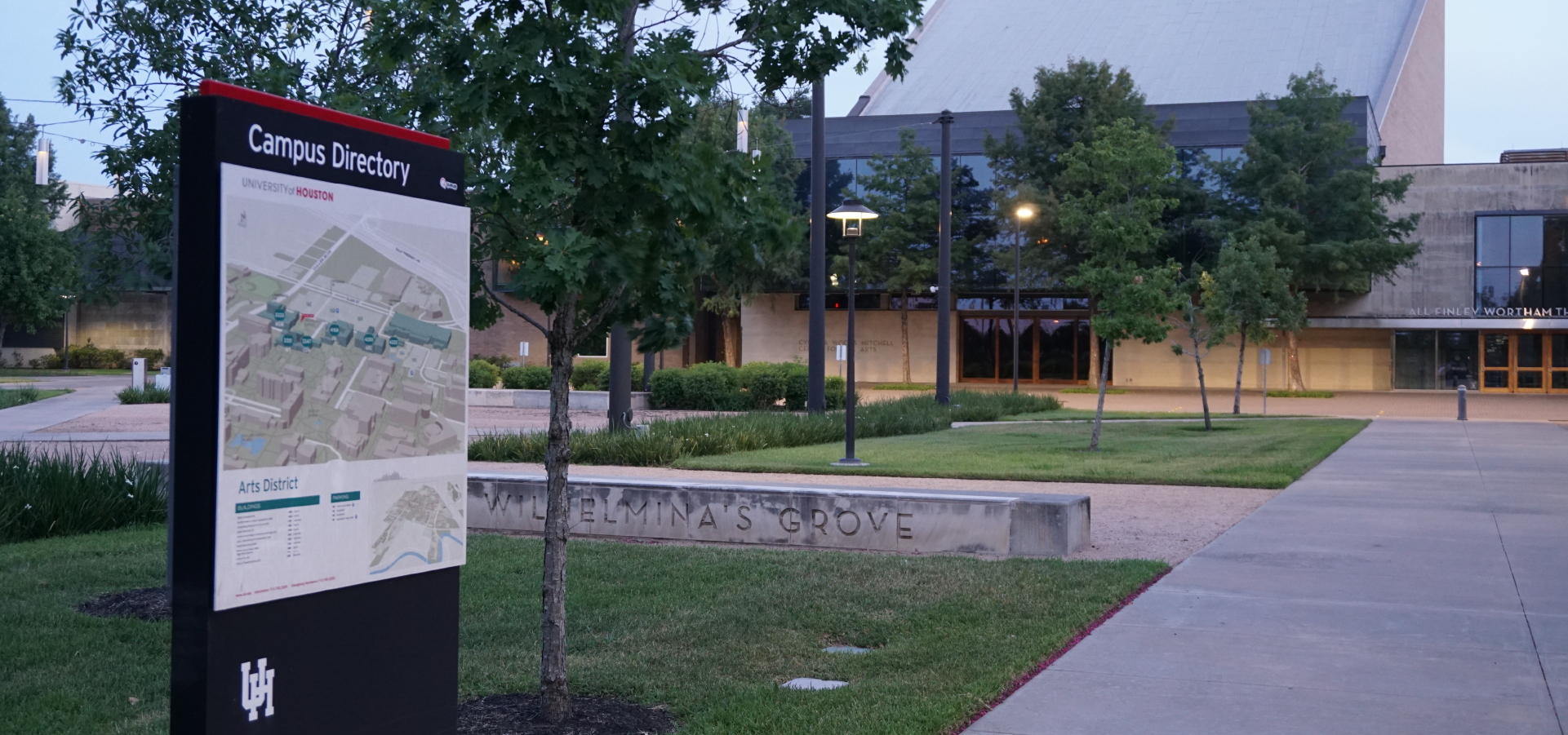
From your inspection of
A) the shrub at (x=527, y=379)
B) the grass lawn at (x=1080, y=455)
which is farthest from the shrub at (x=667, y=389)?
the grass lawn at (x=1080, y=455)

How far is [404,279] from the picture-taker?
4.04m

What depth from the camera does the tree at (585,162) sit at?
16.4ft

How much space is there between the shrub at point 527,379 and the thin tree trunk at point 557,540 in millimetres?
31103

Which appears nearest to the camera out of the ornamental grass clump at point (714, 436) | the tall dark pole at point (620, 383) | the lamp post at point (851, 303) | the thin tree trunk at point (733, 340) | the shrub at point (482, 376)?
the lamp post at point (851, 303)

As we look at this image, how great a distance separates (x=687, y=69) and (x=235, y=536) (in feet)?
8.68

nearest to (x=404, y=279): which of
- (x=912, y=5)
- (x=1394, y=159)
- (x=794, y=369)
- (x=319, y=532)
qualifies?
(x=319, y=532)

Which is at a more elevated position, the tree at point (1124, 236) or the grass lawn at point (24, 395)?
the tree at point (1124, 236)

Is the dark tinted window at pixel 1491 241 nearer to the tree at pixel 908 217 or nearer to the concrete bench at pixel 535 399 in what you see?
the tree at pixel 908 217

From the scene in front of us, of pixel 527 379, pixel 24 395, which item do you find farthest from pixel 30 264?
pixel 527 379

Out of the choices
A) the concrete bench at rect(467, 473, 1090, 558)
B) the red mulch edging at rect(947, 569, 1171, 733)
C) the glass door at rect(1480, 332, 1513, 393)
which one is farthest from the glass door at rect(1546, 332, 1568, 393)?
the red mulch edging at rect(947, 569, 1171, 733)

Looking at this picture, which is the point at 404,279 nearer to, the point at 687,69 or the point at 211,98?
the point at 211,98

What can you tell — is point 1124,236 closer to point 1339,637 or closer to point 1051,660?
point 1339,637

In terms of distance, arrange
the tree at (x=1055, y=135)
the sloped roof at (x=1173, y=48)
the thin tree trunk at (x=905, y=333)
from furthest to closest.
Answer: the sloped roof at (x=1173, y=48), the thin tree trunk at (x=905, y=333), the tree at (x=1055, y=135)

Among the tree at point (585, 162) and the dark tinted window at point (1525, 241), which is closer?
the tree at point (585, 162)
